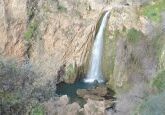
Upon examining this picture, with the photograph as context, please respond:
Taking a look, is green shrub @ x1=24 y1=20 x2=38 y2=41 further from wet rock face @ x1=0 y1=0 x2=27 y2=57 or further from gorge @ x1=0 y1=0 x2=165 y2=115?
wet rock face @ x1=0 y1=0 x2=27 y2=57

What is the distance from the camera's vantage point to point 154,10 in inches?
1454

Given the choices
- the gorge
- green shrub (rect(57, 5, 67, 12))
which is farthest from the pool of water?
green shrub (rect(57, 5, 67, 12))

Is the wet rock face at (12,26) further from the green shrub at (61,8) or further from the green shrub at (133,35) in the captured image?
the green shrub at (133,35)

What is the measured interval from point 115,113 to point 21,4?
14372 mm

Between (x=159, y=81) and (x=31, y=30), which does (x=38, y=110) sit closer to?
(x=159, y=81)

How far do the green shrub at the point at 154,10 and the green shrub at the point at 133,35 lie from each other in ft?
4.34

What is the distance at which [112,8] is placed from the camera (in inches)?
1513

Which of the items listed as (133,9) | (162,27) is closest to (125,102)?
(162,27)

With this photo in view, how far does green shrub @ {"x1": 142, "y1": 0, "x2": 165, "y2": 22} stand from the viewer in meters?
36.5

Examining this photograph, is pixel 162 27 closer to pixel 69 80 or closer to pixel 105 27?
pixel 105 27

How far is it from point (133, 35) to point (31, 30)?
7063mm

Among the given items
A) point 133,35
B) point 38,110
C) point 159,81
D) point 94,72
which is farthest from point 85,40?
point 38,110

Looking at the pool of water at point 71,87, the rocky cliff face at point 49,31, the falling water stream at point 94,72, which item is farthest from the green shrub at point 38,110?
the rocky cliff face at point 49,31

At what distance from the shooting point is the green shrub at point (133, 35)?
36.0m
